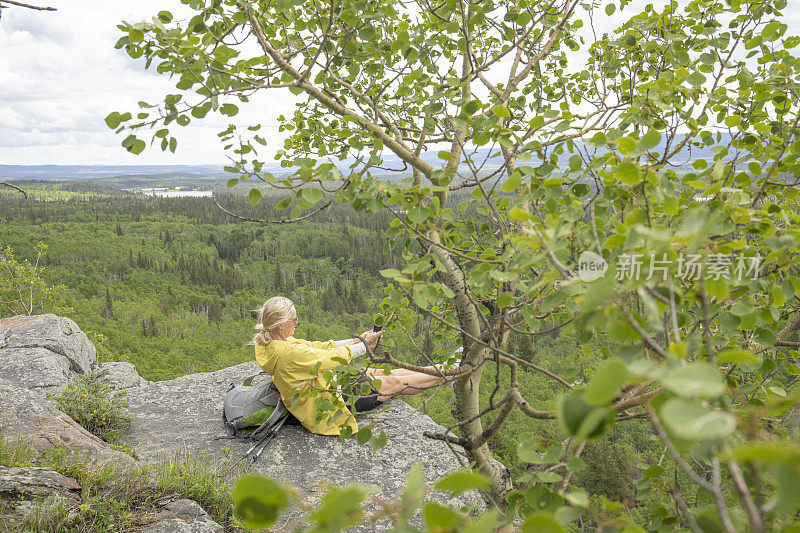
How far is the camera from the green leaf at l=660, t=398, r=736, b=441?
0.57m

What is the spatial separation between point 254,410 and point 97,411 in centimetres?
233

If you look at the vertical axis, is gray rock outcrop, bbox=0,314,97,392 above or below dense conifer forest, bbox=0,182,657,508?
above

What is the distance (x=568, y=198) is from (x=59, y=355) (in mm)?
10419

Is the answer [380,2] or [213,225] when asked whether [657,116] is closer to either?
[380,2]

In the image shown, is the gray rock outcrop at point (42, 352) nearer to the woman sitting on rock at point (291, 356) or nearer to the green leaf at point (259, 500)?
the woman sitting on rock at point (291, 356)

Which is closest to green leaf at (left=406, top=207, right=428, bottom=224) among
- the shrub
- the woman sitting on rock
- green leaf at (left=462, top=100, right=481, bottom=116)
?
green leaf at (left=462, top=100, right=481, bottom=116)

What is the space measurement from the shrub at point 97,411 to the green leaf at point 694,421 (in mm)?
7237

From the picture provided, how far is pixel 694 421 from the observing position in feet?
1.98

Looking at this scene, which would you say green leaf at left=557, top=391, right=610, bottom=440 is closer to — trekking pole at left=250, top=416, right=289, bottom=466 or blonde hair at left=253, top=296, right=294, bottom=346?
blonde hair at left=253, top=296, right=294, bottom=346

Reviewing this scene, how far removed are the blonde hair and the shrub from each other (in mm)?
2623

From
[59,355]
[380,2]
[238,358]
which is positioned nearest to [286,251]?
[238,358]

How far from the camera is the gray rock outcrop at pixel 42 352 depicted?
24.0ft

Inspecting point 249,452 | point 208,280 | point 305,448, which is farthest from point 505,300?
point 208,280

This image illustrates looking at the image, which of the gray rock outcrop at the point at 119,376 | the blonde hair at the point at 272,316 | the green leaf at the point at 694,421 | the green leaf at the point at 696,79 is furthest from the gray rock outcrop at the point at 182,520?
the gray rock outcrop at the point at 119,376
